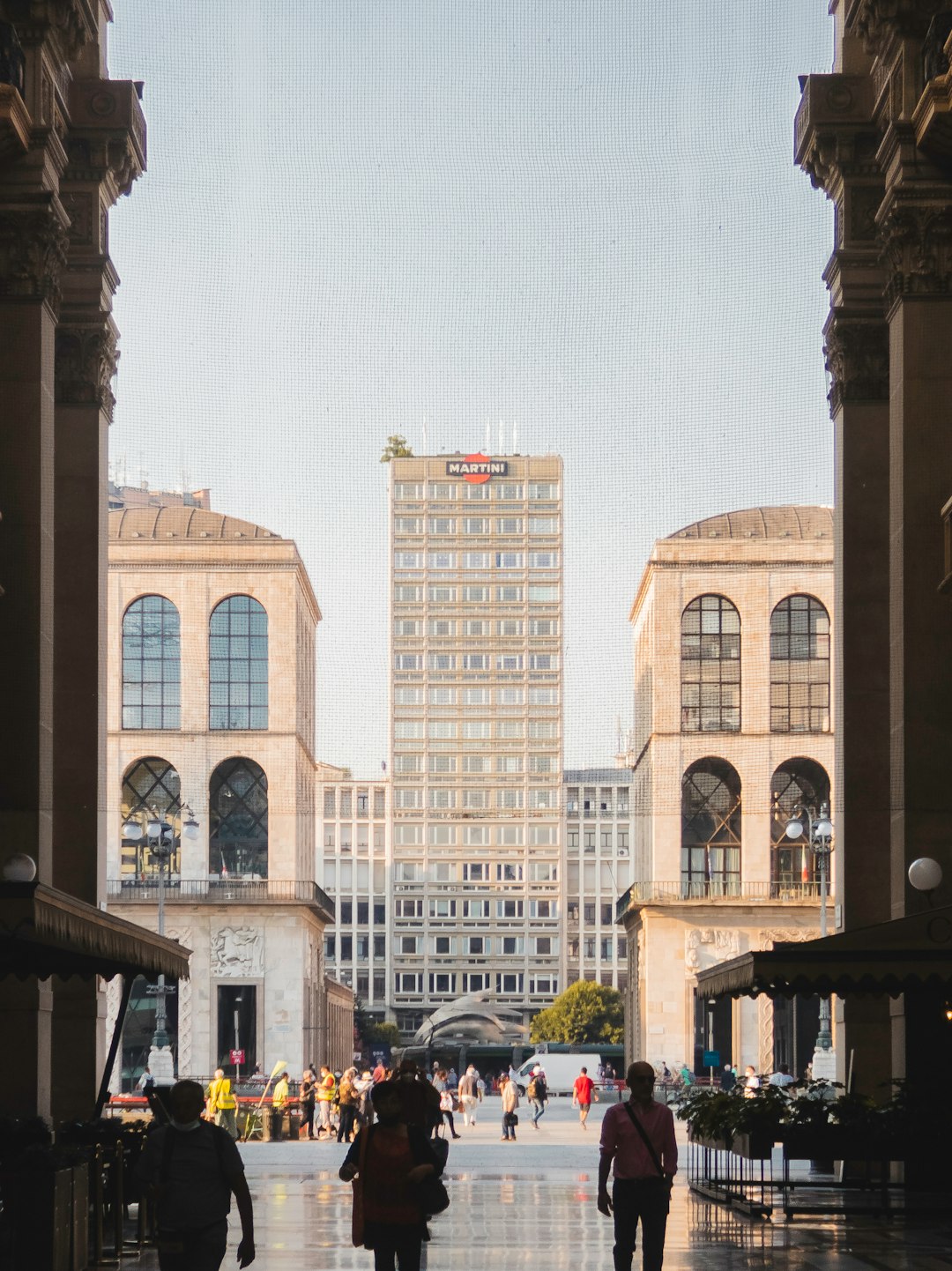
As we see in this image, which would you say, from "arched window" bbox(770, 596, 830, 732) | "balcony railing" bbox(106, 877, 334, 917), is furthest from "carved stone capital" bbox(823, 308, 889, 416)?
"balcony railing" bbox(106, 877, 334, 917)

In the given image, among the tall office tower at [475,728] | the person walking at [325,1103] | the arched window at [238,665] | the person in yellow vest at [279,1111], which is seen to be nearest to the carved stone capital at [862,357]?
the person in yellow vest at [279,1111]

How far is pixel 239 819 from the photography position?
87.8m

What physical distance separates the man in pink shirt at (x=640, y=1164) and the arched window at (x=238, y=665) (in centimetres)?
7245

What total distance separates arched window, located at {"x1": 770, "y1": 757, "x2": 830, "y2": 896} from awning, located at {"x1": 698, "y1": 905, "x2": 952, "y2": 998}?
207ft

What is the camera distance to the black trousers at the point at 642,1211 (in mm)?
15141

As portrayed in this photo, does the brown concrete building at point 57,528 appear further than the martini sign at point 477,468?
No

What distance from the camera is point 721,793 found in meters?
87.1

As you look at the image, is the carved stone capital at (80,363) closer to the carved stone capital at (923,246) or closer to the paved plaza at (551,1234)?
the paved plaza at (551,1234)

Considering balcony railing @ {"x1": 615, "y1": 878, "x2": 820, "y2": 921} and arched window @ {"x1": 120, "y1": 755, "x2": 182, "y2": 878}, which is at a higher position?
arched window @ {"x1": 120, "y1": 755, "x2": 182, "y2": 878}

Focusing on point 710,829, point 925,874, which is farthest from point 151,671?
point 925,874

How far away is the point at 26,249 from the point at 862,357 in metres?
11.8

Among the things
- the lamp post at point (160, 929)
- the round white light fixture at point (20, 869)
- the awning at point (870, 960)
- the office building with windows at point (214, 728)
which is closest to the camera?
the round white light fixture at point (20, 869)

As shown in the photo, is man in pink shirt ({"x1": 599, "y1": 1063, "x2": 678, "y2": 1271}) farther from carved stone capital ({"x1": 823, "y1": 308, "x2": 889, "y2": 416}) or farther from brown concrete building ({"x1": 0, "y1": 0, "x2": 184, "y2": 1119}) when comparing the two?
carved stone capital ({"x1": 823, "y1": 308, "x2": 889, "y2": 416})

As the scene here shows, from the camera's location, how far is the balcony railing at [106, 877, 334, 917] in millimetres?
84688
